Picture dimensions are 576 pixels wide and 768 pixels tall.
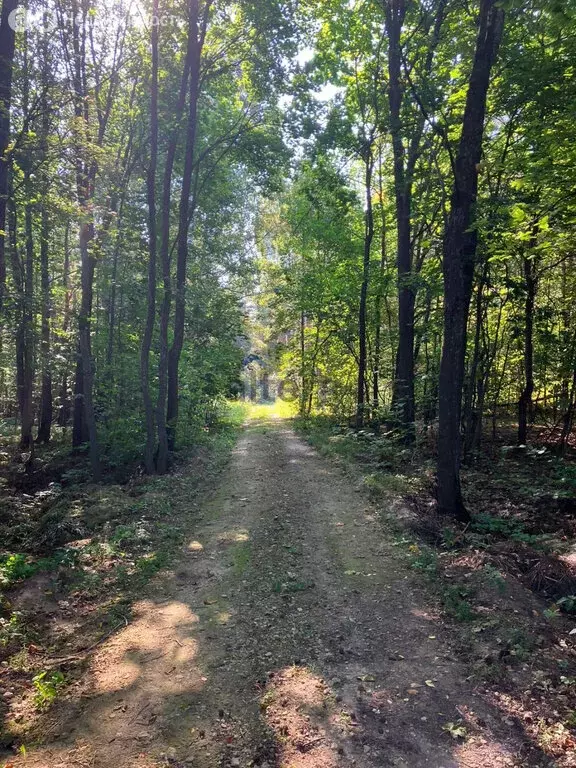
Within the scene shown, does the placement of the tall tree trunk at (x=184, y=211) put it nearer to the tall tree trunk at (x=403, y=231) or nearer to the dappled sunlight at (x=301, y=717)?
the tall tree trunk at (x=403, y=231)

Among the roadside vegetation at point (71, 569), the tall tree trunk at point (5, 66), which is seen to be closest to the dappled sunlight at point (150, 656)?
the roadside vegetation at point (71, 569)

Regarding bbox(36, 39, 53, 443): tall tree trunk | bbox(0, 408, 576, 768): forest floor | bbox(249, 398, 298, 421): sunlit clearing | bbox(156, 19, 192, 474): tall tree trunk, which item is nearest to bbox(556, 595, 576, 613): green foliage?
bbox(0, 408, 576, 768): forest floor

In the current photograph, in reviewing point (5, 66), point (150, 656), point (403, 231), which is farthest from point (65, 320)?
point (150, 656)

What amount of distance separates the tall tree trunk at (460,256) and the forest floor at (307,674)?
1.48 m

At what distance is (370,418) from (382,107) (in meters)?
11.1

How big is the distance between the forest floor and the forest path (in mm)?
15

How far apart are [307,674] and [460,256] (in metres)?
6.26

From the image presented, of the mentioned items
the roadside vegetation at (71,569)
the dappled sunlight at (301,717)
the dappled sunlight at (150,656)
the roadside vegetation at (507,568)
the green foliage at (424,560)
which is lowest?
the roadside vegetation at (71,569)

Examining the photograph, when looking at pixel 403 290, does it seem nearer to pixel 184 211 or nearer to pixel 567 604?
pixel 184 211

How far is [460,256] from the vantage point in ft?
24.6

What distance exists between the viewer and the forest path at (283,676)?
3443 mm

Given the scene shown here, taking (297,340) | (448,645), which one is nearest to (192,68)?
(448,645)

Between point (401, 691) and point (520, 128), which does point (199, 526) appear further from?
point (520, 128)

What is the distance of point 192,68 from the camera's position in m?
12.7
